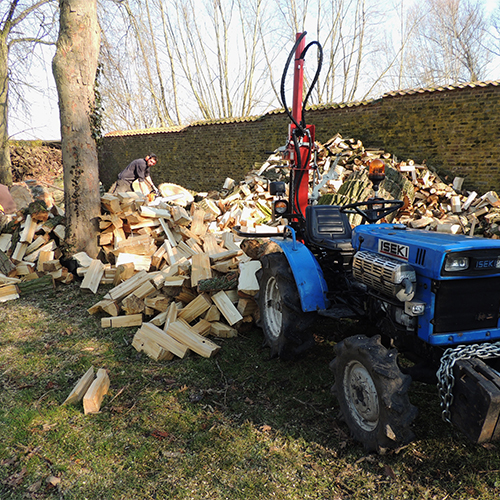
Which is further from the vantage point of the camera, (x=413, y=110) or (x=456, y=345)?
(x=413, y=110)

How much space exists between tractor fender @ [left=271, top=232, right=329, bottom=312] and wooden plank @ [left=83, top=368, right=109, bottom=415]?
1.66 m

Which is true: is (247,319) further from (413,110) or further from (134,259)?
(413,110)

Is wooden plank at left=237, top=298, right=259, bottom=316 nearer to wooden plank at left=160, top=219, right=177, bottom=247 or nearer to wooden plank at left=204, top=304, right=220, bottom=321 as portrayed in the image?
wooden plank at left=204, top=304, right=220, bottom=321

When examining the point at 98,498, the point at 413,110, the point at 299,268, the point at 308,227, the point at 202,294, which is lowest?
the point at 98,498

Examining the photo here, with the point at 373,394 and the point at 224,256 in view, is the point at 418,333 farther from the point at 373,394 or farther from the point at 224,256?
the point at 224,256

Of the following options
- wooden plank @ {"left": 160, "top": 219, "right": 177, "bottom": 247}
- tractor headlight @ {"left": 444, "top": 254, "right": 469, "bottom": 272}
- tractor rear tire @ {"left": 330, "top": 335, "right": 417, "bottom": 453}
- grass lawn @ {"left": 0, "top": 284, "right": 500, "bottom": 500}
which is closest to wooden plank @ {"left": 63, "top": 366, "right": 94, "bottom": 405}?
grass lawn @ {"left": 0, "top": 284, "right": 500, "bottom": 500}

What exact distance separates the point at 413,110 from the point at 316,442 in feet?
32.6

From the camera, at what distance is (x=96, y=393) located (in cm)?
297

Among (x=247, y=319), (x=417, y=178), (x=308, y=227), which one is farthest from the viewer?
(x=417, y=178)

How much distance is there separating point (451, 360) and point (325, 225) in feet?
5.91

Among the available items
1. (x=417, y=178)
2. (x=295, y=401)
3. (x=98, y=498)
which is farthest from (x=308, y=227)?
(x=417, y=178)

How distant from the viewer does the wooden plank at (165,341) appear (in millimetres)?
3725

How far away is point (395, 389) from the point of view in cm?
218

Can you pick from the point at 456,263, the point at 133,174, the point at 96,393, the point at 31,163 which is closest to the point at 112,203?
the point at 133,174
